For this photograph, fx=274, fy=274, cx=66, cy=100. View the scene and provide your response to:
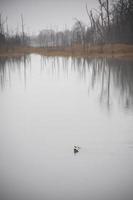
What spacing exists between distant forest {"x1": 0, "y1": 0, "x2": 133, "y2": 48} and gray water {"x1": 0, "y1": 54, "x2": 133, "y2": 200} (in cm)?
209

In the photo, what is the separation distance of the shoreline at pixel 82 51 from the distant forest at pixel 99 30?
163 mm

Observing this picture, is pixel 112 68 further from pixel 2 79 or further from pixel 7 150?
pixel 7 150

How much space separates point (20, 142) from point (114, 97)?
1464 mm

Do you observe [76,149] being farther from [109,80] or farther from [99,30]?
[99,30]

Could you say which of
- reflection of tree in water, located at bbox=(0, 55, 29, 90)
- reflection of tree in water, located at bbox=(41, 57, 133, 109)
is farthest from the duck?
reflection of tree in water, located at bbox=(0, 55, 29, 90)

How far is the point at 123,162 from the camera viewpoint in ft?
5.93

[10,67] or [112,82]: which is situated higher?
[10,67]

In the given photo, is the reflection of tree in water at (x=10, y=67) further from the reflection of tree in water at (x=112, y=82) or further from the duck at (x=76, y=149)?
the duck at (x=76, y=149)

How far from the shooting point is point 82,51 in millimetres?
7406

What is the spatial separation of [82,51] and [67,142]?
5.56m

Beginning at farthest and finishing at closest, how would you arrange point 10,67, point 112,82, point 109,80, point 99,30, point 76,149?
point 10,67, point 99,30, point 109,80, point 112,82, point 76,149

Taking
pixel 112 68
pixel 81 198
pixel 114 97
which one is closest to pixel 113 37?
pixel 112 68

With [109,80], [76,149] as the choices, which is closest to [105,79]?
[109,80]

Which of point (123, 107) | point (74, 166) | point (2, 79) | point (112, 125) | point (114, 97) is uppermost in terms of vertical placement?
point (2, 79)
